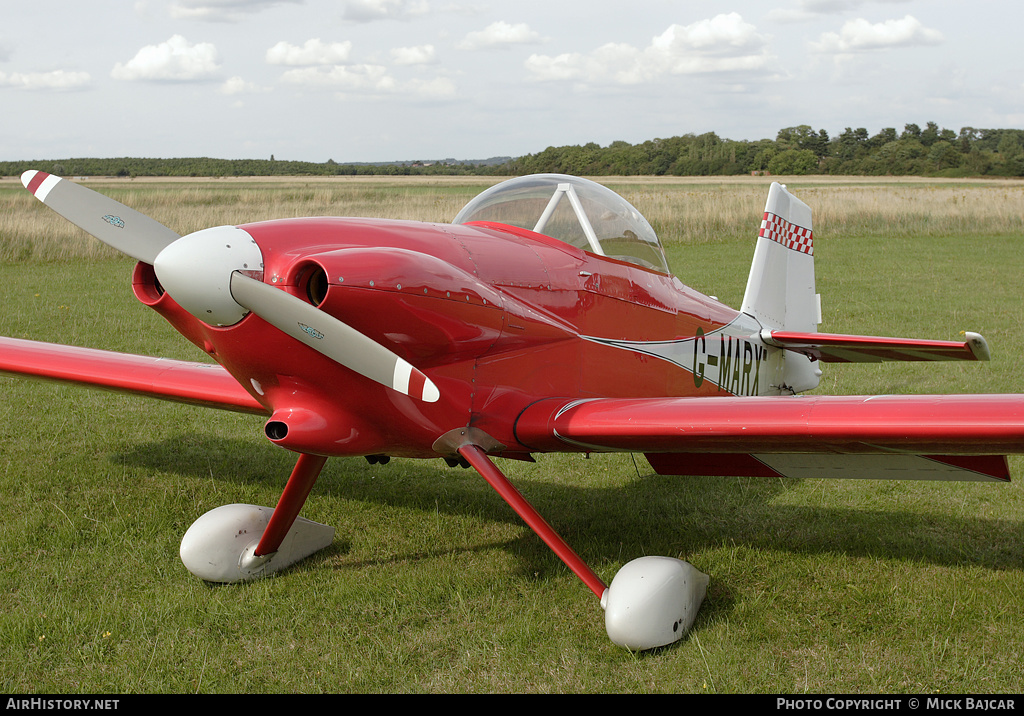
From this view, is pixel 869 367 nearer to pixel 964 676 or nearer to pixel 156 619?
pixel 964 676

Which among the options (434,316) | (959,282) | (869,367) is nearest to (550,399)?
(434,316)

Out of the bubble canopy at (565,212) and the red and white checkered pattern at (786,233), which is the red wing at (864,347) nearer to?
the red and white checkered pattern at (786,233)

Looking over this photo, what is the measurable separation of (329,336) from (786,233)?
4.99 meters

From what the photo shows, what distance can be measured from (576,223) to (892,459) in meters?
2.02

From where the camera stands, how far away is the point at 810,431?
11.1ft

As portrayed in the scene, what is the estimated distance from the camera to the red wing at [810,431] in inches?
126

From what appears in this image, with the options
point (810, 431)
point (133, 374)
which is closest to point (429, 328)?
point (810, 431)


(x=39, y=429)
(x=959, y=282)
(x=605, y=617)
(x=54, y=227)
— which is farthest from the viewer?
(x=54, y=227)

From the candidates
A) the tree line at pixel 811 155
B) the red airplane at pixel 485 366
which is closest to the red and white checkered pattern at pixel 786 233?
the red airplane at pixel 485 366

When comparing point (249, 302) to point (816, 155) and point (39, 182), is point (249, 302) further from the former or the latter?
point (816, 155)

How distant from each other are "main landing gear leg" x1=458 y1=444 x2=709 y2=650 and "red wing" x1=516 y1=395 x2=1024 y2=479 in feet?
1.03

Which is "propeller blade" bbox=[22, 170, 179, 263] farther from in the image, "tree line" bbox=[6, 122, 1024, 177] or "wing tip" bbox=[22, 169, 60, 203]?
"tree line" bbox=[6, 122, 1024, 177]

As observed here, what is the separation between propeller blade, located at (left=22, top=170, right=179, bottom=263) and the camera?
3.34 m

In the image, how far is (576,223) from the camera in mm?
4508
